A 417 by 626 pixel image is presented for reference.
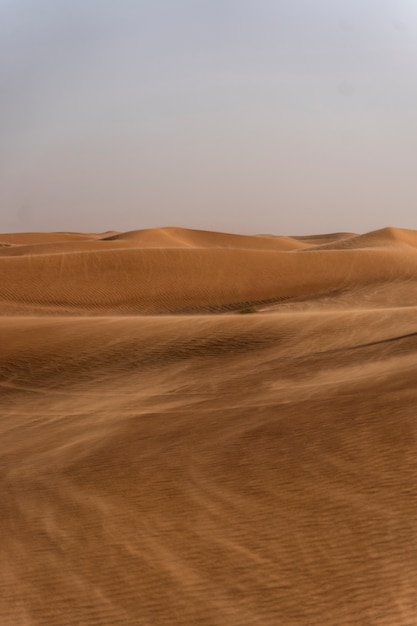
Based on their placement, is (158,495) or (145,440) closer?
(158,495)

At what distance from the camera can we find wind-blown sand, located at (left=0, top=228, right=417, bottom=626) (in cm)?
588

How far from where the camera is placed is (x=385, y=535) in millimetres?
6508

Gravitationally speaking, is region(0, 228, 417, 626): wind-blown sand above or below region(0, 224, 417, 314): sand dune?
below

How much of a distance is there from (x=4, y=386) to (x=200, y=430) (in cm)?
595

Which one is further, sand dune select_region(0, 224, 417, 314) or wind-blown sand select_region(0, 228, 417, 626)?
sand dune select_region(0, 224, 417, 314)

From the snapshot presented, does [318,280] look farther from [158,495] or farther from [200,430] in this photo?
[158,495]

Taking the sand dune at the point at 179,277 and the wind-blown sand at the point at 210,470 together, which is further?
the sand dune at the point at 179,277

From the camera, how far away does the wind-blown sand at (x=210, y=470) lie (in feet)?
19.3

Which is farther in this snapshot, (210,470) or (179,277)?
(179,277)

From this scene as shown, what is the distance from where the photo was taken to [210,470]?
8359 mm

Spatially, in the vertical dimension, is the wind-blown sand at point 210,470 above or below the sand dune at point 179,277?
below

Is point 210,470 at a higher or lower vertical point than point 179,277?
lower

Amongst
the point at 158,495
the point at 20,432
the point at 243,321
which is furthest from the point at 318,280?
the point at 158,495

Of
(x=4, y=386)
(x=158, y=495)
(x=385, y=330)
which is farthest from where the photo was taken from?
(x=385, y=330)
